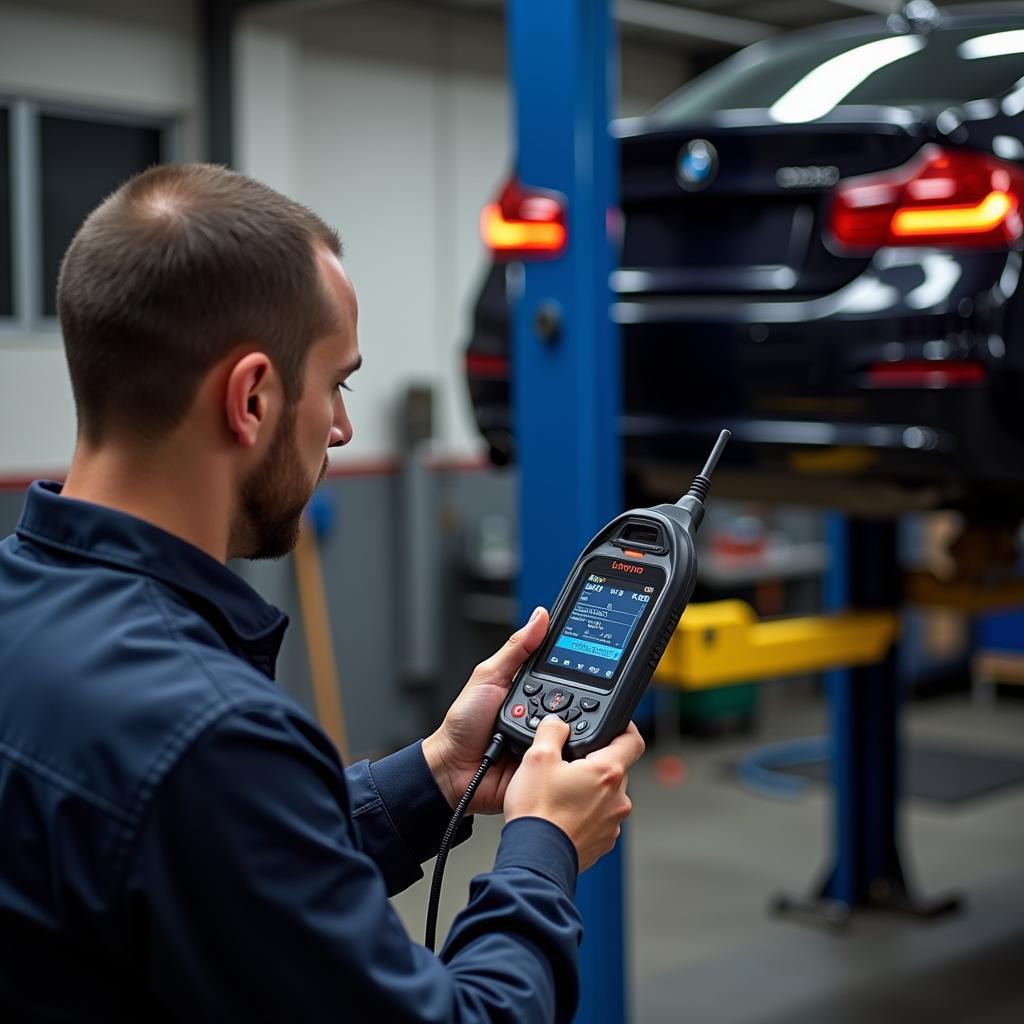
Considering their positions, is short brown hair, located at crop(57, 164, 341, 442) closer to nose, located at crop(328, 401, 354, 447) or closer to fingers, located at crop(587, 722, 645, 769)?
nose, located at crop(328, 401, 354, 447)

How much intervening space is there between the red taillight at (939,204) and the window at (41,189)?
8.23ft

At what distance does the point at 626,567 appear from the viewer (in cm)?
132

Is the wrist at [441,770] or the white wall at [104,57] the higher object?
the white wall at [104,57]

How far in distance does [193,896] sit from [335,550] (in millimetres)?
5076

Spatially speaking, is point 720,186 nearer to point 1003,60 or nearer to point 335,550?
point 1003,60

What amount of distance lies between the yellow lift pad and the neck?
1821 mm

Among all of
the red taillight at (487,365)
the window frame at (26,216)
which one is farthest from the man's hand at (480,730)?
the window frame at (26,216)

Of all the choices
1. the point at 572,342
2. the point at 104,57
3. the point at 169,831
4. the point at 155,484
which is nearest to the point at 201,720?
the point at 169,831

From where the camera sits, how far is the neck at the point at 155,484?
3.42 ft

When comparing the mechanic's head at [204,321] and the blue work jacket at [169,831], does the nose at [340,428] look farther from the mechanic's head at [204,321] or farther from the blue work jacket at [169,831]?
the blue work jacket at [169,831]

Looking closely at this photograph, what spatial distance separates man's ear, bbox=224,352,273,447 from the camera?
1.03m

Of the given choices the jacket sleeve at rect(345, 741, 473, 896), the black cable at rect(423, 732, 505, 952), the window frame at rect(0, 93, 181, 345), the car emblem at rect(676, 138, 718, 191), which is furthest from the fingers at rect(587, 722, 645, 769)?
the window frame at rect(0, 93, 181, 345)

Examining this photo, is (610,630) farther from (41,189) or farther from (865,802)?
(41,189)

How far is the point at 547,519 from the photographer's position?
8.89ft
